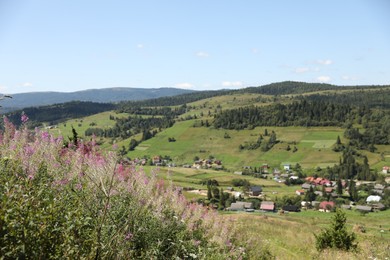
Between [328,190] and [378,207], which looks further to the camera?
[328,190]

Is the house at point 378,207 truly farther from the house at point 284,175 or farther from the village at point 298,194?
the house at point 284,175

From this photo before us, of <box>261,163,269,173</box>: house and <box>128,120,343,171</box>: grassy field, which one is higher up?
<box>128,120,343,171</box>: grassy field

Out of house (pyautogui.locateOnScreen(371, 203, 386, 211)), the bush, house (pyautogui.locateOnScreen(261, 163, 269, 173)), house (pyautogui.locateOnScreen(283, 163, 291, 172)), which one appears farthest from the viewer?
house (pyautogui.locateOnScreen(261, 163, 269, 173))

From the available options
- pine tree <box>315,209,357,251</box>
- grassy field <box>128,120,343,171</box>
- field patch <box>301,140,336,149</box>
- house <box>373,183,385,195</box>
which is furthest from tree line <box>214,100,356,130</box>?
pine tree <box>315,209,357,251</box>

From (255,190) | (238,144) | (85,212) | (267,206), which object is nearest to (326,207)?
(267,206)

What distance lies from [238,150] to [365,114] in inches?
2935

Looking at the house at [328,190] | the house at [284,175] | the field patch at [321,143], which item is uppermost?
the field patch at [321,143]

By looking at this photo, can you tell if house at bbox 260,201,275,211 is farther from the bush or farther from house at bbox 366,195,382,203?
the bush

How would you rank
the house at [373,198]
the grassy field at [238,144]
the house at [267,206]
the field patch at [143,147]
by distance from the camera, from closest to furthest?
the house at [267,206]
the house at [373,198]
the grassy field at [238,144]
the field patch at [143,147]

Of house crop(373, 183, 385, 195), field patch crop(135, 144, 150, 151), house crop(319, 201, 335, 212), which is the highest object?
field patch crop(135, 144, 150, 151)

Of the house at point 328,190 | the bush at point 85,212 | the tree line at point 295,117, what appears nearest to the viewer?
the bush at point 85,212

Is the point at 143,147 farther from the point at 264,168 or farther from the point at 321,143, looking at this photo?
the point at 321,143

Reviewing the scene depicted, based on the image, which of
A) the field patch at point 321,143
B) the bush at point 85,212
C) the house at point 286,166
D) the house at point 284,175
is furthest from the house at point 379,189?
the bush at point 85,212

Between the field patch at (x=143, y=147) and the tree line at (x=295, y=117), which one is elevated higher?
the tree line at (x=295, y=117)
